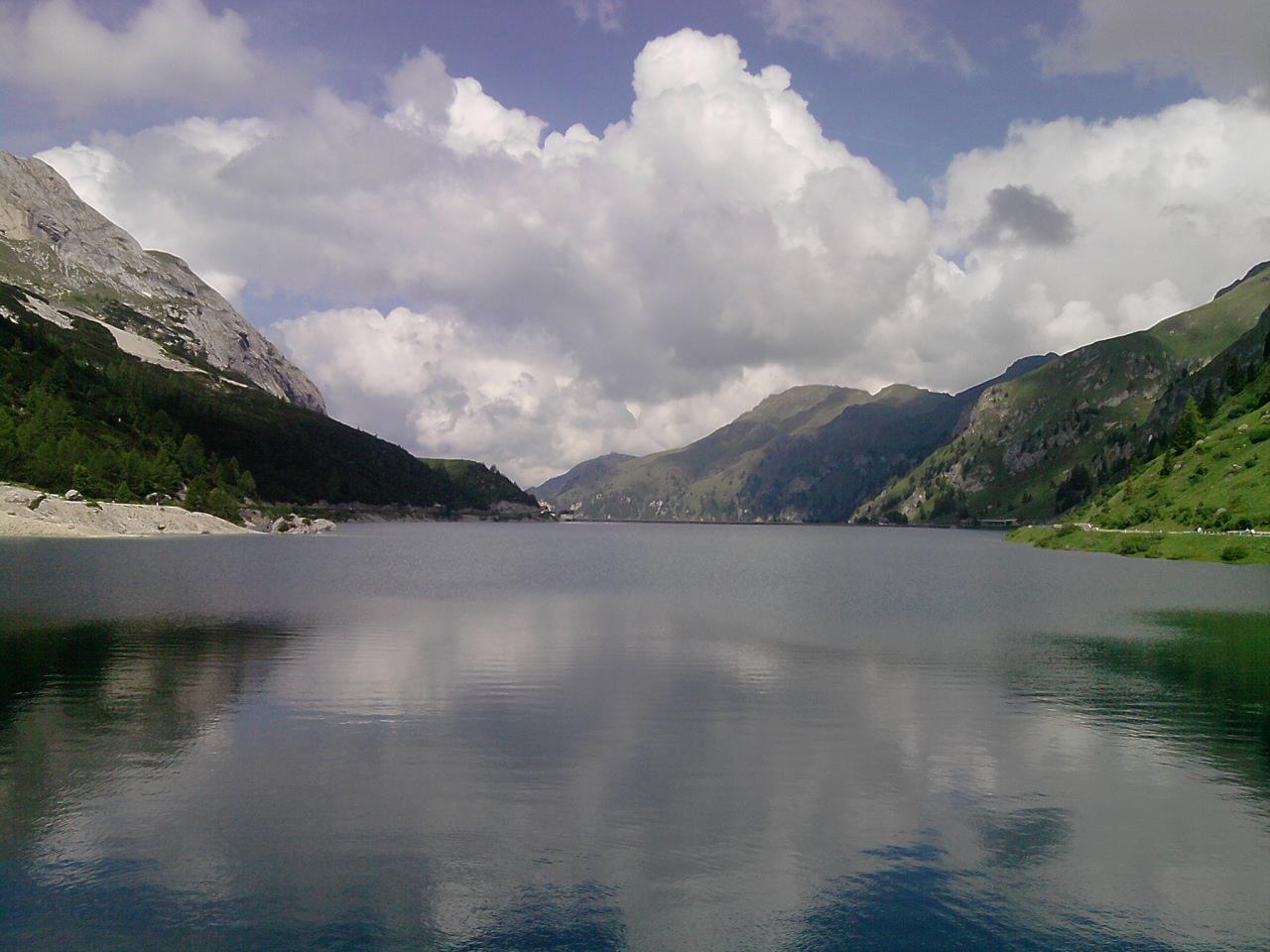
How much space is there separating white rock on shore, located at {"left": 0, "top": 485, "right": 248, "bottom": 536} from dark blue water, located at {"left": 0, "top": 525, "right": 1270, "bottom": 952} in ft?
386

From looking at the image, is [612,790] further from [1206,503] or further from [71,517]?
[71,517]

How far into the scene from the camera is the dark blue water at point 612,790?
1945 centimetres

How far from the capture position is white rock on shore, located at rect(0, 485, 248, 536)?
158500 millimetres

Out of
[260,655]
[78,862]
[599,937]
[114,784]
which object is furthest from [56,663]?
[599,937]

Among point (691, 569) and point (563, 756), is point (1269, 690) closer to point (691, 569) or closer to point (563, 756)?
point (563, 756)

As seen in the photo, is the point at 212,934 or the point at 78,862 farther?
the point at 78,862

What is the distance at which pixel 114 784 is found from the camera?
27.2 metres

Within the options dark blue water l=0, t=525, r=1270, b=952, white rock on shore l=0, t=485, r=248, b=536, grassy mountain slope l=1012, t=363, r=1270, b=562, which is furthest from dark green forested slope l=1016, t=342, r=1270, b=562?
white rock on shore l=0, t=485, r=248, b=536

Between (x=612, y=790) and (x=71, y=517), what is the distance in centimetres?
17744

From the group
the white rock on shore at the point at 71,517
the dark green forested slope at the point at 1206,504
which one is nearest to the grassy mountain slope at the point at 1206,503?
the dark green forested slope at the point at 1206,504

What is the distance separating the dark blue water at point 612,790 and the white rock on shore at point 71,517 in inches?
4634

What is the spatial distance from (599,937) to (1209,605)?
274ft

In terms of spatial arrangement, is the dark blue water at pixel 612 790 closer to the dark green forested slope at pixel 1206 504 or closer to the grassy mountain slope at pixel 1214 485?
the dark green forested slope at pixel 1206 504

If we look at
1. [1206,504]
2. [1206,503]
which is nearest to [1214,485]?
[1206,503]
